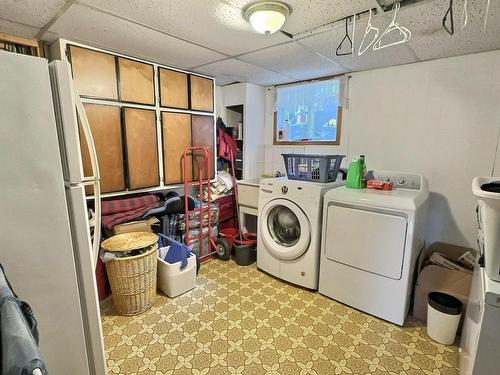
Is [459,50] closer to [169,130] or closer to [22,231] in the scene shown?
[169,130]

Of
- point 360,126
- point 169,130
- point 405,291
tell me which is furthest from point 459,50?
point 169,130

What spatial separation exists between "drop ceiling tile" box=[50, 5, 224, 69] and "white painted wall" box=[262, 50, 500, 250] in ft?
5.52

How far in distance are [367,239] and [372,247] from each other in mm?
67

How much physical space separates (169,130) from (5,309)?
88.0 inches

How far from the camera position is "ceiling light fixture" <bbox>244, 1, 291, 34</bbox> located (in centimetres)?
148

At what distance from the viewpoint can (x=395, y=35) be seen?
186 centimetres

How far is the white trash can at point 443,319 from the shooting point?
5.78 feet

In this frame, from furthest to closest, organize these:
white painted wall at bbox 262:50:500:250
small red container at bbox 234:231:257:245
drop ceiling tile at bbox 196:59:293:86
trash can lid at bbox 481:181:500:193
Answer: small red container at bbox 234:231:257:245 → drop ceiling tile at bbox 196:59:293:86 → white painted wall at bbox 262:50:500:250 → trash can lid at bbox 481:181:500:193

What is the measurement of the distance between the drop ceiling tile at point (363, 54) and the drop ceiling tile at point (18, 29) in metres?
1.94

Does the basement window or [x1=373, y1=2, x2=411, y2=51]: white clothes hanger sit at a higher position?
[x1=373, y1=2, x2=411, y2=51]: white clothes hanger

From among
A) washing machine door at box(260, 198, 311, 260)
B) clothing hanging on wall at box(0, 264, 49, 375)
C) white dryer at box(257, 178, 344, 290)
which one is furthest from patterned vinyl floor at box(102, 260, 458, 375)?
clothing hanging on wall at box(0, 264, 49, 375)

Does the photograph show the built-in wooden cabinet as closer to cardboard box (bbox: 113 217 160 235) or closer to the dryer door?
cardboard box (bbox: 113 217 160 235)

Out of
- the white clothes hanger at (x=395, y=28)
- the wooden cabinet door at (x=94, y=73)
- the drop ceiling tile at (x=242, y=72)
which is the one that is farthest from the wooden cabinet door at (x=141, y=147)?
the white clothes hanger at (x=395, y=28)

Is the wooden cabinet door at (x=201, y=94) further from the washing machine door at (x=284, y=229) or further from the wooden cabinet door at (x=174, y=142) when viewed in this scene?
the washing machine door at (x=284, y=229)
